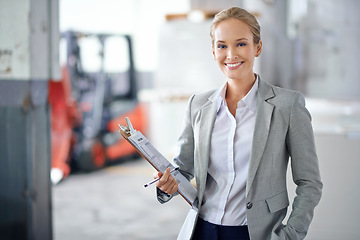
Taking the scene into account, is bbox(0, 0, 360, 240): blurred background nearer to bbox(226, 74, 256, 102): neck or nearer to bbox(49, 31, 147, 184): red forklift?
bbox(49, 31, 147, 184): red forklift

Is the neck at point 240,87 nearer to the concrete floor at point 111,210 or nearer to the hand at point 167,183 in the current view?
the hand at point 167,183

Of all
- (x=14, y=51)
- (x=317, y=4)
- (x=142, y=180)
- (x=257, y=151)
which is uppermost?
(x=317, y=4)

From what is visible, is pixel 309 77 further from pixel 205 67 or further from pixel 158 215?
pixel 158 215

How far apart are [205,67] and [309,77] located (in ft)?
5.18

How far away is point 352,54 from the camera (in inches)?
203

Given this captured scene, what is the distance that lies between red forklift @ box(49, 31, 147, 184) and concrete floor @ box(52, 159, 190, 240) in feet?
1.24

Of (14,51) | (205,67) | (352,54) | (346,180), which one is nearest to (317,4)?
(352,54)

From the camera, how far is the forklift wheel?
24.5 ft

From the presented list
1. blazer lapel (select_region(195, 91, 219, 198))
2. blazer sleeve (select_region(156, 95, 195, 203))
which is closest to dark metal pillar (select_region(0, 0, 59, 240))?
blazer sleeve (select_region(156, 95, 195, 203))

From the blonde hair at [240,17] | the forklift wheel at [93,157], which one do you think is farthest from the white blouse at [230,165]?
the forklift wheel at [93,157]

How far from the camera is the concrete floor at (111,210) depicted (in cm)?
468

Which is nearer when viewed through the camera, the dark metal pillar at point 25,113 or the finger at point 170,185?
the finger at point 170,185

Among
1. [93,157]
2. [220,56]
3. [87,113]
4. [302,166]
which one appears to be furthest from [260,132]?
[87,113]

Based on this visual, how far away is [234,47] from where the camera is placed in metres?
1.59
